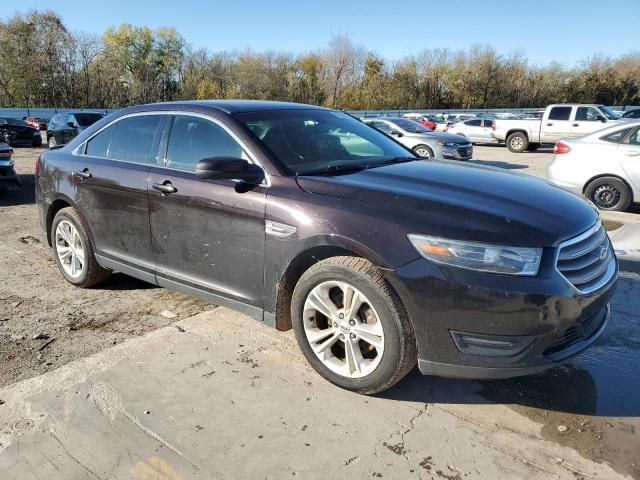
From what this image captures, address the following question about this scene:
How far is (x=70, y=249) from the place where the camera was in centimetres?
474

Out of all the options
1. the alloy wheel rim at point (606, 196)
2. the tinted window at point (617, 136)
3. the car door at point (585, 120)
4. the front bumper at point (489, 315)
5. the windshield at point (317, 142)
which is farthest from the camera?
the car door at point (585, 120)

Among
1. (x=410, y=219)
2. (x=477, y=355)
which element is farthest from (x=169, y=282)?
(x=477, y=355)

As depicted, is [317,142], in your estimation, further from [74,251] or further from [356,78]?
[356,78]

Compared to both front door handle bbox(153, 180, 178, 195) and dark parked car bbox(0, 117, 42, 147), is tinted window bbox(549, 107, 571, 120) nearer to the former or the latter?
front door handle bbox(153, 180, 178, 195)

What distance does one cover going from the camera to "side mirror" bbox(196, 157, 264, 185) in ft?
10.2

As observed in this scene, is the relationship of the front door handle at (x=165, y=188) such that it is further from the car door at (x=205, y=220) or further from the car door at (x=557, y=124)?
the car door at (x=557, y=124)

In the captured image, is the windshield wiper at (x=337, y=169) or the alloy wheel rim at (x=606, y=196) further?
the alloy wheel rim at (x=606, y=196)

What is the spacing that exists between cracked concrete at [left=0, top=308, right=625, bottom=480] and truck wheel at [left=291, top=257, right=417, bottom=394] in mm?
162

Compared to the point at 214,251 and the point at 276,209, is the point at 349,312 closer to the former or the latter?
the point at 276,209

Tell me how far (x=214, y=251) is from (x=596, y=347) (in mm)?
2728

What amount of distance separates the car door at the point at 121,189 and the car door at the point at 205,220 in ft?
0.50

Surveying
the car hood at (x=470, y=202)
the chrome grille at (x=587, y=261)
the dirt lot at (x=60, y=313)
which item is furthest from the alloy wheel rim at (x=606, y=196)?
the dirt lot at (x=60, y=313)

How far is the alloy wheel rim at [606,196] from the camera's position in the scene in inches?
329

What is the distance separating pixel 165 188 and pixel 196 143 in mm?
393
